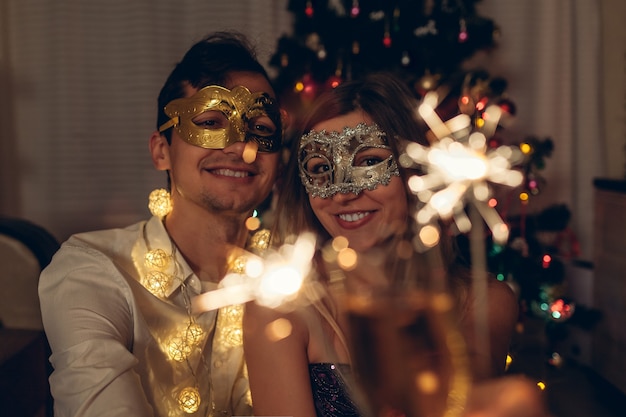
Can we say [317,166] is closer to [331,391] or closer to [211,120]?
[211,120]

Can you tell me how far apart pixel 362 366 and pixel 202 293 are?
525 mm

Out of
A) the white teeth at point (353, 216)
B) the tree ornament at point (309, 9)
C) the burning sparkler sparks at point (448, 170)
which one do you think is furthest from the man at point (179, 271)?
the tree ornament at point (309, 9)

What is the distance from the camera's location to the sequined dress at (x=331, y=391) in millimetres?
1334

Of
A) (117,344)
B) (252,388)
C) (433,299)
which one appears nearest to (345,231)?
(433,299)

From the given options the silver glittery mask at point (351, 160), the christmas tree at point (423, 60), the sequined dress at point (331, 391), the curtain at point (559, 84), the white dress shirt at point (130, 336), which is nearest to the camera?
the white dress shirt at point (130, 336)

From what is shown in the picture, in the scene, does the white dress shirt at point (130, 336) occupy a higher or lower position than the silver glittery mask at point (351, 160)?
lower

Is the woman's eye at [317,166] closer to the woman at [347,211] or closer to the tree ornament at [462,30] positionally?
the woman at [347,211]

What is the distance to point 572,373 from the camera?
2.96 metres

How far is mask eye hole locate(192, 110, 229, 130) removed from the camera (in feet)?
5.38

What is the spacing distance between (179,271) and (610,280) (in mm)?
2197

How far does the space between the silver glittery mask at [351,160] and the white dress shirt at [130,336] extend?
0.46 meters

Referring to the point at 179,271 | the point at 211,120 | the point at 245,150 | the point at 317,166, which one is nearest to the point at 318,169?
the point at 317,166

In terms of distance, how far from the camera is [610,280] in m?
2.72

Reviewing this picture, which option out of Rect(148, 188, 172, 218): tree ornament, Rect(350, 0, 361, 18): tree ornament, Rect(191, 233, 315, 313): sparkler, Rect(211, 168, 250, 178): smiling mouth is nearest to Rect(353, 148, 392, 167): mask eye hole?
Rect(191, 233, 315, 313): sparkler
